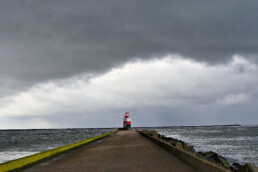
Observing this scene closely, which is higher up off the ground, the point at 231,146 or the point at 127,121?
the point at 127,121

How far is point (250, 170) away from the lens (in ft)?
23.8

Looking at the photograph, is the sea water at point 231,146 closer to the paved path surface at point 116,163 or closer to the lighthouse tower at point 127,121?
the lighthouse tower at point 127,121

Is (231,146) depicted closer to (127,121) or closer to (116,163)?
(116,163)

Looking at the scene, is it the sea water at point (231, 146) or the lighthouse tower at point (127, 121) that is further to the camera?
the lighthouse tower at point (127, 121)

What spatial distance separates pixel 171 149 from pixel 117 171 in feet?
22.5

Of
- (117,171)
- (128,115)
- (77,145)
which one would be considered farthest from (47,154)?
(128,115)

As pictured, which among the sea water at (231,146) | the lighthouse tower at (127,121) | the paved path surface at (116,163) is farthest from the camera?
the lighthouse tower at (127,121)

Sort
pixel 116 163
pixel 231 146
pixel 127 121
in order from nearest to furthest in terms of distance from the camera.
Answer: pixel 116 163 → pixel 231 146 → pixel 127 121

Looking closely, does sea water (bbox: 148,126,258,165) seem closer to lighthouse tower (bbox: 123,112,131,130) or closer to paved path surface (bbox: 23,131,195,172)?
lighthouse tower (bbox: 123,112,131,130)

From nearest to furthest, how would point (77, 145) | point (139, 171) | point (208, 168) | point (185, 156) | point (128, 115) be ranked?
1. point (208, 168)
2. point (139, 171)
3. point (185, 156)
4. point (77, 145)
5. point (128, 115)

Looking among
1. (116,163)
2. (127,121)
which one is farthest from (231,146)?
(127,121)

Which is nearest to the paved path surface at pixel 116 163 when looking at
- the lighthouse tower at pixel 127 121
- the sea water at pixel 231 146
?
the sea water at pixel 231 146

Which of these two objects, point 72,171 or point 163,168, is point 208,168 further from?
point 72,171

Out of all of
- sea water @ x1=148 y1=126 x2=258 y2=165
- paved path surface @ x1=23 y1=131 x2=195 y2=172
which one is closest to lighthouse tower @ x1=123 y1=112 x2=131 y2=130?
sea water @ x1=148 y1=126 x2=258 y2=165
